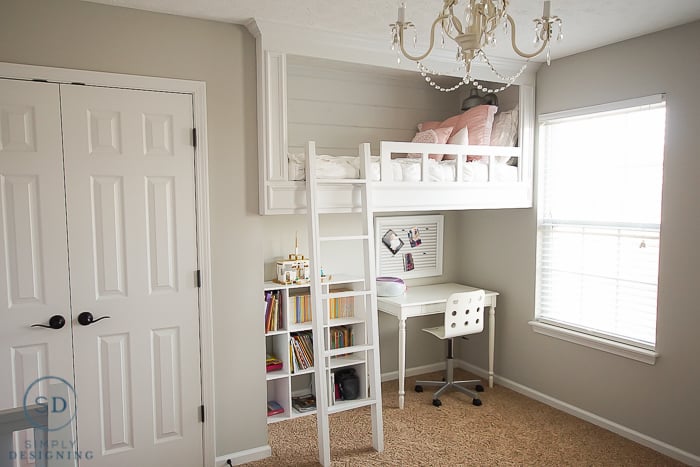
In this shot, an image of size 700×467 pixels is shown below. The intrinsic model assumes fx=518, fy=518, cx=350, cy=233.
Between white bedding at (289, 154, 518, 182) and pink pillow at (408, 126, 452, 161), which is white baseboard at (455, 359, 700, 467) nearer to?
white bedding at (289, 154, 518, 182)

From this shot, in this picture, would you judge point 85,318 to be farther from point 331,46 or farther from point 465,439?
point 465,439

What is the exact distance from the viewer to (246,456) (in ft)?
→ 10.1

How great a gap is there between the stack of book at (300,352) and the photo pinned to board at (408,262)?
3.76 feet

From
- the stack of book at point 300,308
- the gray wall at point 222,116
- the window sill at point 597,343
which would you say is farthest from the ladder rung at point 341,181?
the window sill at point 597,343

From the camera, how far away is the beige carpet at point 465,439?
309 centimetres

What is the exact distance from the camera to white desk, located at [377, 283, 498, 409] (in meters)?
3.79

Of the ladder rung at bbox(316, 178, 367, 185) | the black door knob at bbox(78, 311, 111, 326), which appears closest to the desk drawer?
the ladder rung at bbox(316, 178, 367, 185)

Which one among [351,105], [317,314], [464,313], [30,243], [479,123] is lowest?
[464,313]

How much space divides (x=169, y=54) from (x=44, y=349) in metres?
1.65

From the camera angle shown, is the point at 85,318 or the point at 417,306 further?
the point at 417,306

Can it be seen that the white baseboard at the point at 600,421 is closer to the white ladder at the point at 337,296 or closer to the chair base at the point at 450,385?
the chair base at the point at 450,385

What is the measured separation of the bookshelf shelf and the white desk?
246 millimetres

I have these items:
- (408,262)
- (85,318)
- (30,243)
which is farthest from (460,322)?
(30,243)

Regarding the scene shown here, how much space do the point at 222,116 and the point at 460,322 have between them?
7.27 ft
